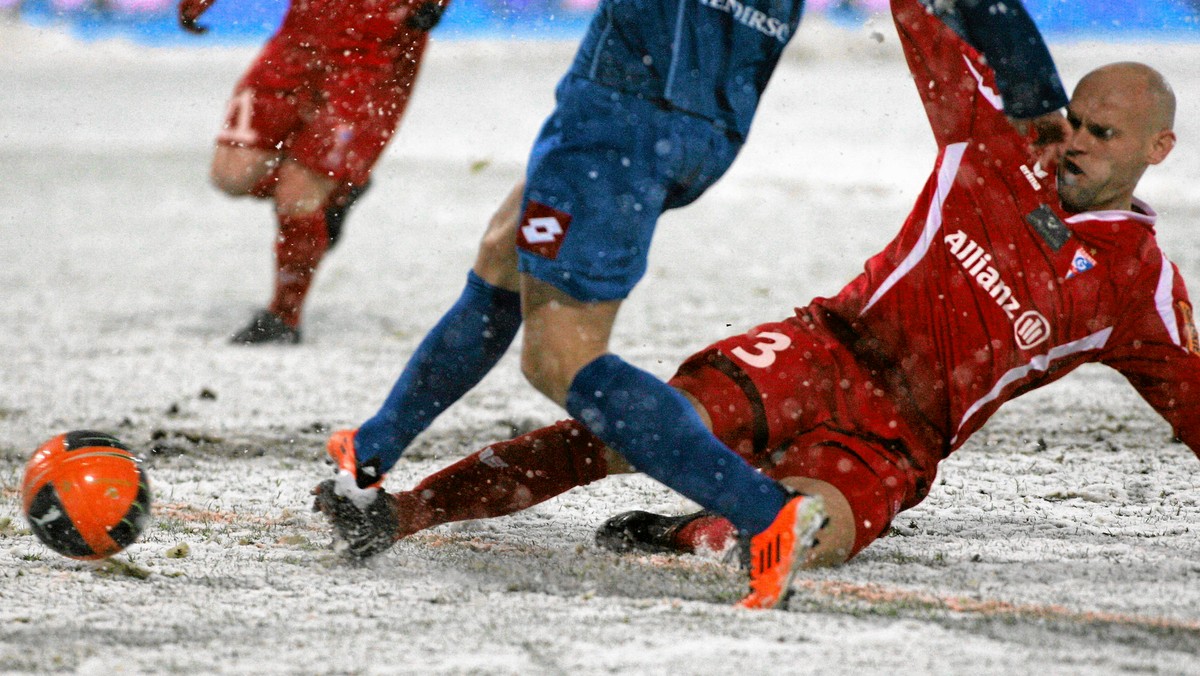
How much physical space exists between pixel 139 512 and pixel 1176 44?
749 inches

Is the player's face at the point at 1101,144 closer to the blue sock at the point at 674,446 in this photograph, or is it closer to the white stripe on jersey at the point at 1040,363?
the white stripe on jersey at the point at 1040,363

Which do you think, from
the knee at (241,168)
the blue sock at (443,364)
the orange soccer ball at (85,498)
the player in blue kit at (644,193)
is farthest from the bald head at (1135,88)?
the knee at (241,168)

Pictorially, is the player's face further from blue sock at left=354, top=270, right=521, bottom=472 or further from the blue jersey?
blue sock at left=354, top=270, right=521, bottom=472

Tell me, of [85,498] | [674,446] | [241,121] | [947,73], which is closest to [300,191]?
[241,121]

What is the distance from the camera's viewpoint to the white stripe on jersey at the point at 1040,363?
9.78 feet

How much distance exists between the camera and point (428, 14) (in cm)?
482

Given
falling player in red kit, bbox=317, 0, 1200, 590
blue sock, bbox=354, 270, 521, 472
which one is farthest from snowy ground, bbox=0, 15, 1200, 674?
blue sock, bbox=354, 270, 521, 472

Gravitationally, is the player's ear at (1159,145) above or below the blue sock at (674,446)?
above

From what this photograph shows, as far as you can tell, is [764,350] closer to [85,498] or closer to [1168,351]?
[1168,351]

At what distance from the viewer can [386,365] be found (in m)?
5.27

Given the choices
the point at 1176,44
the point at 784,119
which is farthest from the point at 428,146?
the point at 1176,44

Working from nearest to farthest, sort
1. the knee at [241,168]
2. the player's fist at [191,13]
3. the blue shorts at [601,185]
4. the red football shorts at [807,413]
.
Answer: the blue shorts at [601,185] → the red football shorts at [807,413] → the player's fist at [191,13] → the knee at [241,168]

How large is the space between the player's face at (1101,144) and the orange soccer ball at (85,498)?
6.92 feet

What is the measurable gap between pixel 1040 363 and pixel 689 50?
3.66 feet
